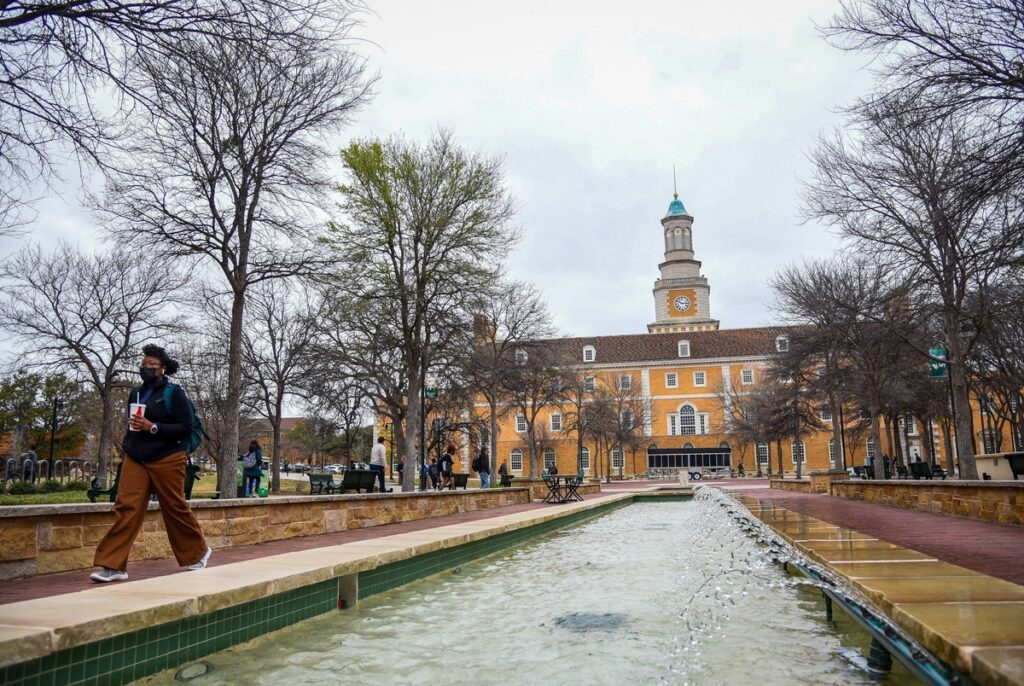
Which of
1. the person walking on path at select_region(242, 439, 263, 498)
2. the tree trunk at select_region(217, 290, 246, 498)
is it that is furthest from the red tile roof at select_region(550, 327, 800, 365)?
the tree trunk at select_region(217, 290, 246, 498)

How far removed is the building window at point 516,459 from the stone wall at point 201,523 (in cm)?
5721

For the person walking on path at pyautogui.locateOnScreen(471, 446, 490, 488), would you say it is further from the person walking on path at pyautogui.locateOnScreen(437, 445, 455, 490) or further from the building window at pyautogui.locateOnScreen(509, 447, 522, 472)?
the building window at pyautogui.locateOnScreen(509, 447, 522, 472)

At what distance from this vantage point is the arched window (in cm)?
6762

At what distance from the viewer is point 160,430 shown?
18.2ft

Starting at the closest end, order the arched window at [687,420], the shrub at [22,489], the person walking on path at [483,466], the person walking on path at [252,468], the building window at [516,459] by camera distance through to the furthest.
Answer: the person walking on path at [252,468], the shrub at [22,489], the person walking on path at [483,466], the arched window at [687,420], the building window at [516,459]

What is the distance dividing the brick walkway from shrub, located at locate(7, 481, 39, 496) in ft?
76.8

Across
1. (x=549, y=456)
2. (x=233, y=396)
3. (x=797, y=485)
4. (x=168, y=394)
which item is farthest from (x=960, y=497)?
(x=549, y=456)

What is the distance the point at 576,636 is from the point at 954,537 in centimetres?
568

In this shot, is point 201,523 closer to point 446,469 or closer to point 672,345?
point 446,469

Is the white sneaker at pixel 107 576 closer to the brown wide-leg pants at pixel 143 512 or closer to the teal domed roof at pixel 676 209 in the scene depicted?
the brown wide-leg pants at pixel 143 512

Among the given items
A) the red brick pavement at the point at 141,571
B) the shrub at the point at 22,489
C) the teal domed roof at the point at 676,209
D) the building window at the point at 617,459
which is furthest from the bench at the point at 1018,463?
the teal domed roof at the point at 676,209

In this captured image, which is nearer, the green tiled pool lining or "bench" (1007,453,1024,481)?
the green tiled pool lining

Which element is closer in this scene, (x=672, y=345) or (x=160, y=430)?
(x=160, y=430)

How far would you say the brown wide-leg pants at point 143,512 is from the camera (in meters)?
5.26
